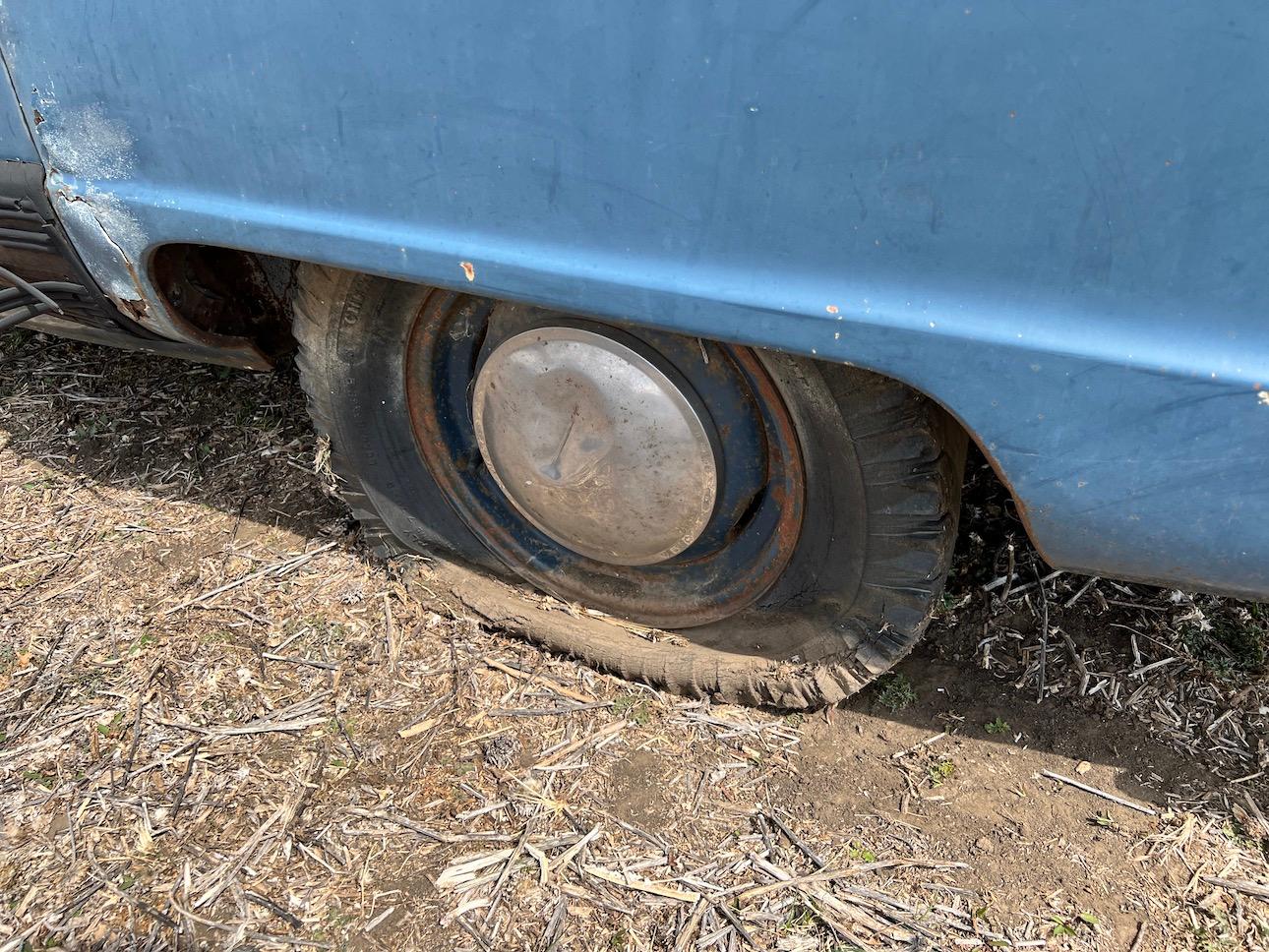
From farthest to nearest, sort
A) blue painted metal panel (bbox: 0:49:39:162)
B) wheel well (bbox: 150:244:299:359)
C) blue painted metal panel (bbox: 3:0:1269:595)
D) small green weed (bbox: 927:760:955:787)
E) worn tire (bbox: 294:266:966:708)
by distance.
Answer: wheel well (bbox: 150:244:299:359)
small green weed (bbox: 927:760:955:787)
blue painted metal panel (bbox: 0:49:39:162)
worn tire (bbox: 294:266:966:708)
blue painted metal panel (bbox: 3:0:1269:595)

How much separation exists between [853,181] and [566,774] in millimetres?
1354

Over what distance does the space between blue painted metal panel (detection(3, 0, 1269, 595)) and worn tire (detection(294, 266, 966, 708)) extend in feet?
0.93

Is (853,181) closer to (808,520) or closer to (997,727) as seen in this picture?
(808,520)

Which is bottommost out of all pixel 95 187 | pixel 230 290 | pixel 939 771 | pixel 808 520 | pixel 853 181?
pixel 939 771

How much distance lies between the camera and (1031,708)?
2141 millimetres

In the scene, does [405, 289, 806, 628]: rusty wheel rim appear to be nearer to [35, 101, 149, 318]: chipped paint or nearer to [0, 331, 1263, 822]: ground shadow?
[0, 331, 1263, 822]: ground shadow

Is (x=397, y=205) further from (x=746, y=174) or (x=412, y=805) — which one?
(x=412, y=805)

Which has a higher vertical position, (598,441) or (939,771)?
(598,441)

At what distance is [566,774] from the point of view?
6.68ft

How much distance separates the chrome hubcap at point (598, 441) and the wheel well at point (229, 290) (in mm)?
650

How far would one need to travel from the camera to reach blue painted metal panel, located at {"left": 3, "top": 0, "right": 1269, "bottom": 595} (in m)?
1.17

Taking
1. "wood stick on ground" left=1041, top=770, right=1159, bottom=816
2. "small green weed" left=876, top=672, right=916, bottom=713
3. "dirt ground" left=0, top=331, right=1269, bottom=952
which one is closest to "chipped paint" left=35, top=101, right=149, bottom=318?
"dirt ground" left=0, top=331, right=1269, bottom=952

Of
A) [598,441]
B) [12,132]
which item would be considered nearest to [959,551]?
[598,441]

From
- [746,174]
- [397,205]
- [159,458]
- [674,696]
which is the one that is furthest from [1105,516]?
[159,458]
